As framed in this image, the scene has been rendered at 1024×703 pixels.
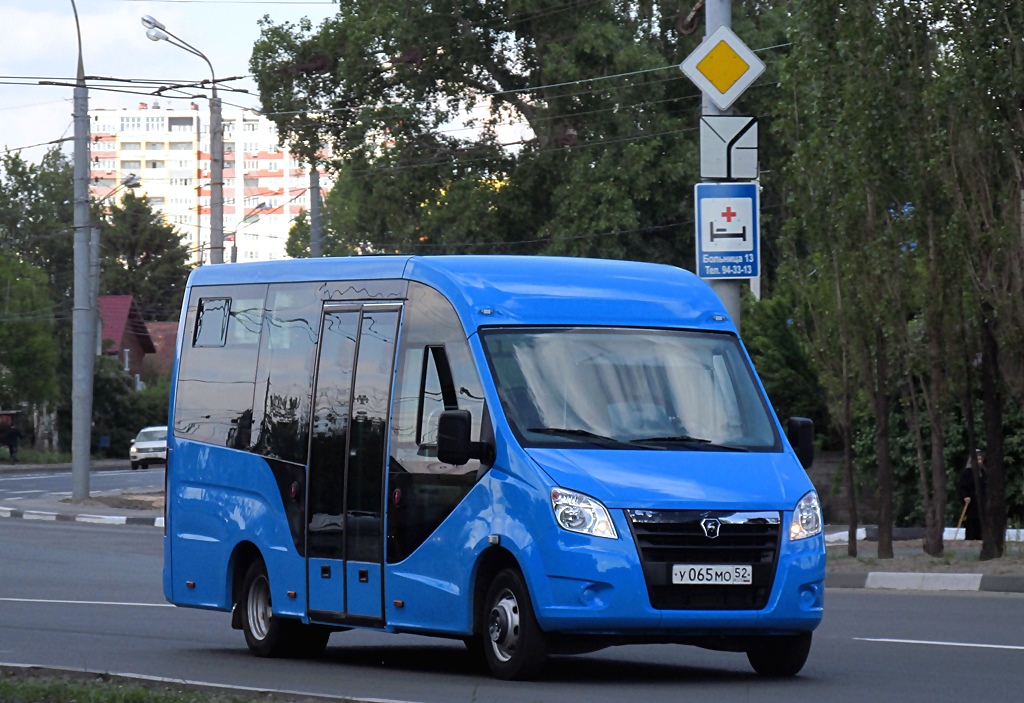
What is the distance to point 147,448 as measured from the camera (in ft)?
228

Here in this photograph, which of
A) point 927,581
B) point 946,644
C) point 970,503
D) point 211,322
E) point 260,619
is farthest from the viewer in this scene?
point 970,503

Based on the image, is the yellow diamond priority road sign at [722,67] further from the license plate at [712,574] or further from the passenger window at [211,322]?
the license plate at [712,574]

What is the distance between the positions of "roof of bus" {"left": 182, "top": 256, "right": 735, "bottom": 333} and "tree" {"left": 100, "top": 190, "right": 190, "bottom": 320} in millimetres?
100091

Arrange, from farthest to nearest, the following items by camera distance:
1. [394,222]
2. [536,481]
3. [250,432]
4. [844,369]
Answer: [394,222], [844,369], [250,432], [536,481]

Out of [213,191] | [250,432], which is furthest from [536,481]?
[213,191]

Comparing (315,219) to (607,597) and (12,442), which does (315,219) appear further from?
(12,442)

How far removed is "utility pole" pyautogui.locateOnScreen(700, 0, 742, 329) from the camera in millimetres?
15227

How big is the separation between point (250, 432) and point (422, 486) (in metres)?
2.17

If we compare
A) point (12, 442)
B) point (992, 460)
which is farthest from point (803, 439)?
point (12, 442)

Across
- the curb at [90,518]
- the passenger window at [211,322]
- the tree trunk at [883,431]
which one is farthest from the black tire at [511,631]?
the curb at [90,518]

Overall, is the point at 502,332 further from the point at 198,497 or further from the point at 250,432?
the point at 198,497

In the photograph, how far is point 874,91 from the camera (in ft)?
67.2

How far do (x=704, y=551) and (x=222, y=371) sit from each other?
4642 millimetres

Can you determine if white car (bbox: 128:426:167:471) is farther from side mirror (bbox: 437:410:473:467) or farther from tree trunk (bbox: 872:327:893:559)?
side mirror (bbox: 437:410:473:467)
